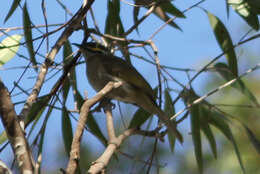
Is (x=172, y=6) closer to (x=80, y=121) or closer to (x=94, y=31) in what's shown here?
(x=94, y=31)

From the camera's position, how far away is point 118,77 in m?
3.57

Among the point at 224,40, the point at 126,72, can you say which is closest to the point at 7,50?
the point at 126,72

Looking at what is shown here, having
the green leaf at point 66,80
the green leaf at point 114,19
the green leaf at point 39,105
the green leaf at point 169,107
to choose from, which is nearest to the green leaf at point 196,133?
the green leaf at point 169,107

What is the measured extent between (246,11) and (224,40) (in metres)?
0.27

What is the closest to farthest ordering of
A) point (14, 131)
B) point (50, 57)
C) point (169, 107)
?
point (14, 131) < point (50, 57) < point (169, 107)

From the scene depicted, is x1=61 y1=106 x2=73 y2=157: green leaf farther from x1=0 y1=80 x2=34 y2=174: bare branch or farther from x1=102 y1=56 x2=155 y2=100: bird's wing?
x1=0 y1=80 x2=34 y2=174: bare branch

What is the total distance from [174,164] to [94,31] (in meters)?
3.58

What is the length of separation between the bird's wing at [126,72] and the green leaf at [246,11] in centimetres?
84

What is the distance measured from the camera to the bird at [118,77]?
3.26 meters

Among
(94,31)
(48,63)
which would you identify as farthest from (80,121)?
(94,31)

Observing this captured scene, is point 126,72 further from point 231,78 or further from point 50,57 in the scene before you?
point 50,57

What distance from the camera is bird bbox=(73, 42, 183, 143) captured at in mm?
3262

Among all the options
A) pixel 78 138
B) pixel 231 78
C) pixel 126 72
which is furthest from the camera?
pixel 126 72

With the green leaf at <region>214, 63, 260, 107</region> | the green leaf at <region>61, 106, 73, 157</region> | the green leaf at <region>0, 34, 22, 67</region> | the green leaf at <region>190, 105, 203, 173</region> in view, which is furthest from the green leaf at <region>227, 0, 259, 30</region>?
the green leaf at <region>0, 34, 22, 67</region>
